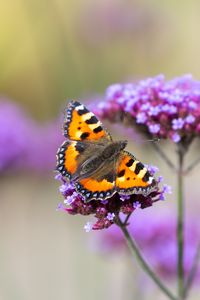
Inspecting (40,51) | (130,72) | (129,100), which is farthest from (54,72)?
(129,100)

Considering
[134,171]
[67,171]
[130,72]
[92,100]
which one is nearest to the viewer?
[134,171]

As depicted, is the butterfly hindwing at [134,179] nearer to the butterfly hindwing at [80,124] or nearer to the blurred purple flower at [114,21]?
the butterfly hindwing at [80,124]

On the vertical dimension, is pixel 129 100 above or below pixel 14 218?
below

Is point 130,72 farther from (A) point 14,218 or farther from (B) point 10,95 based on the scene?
(A) point 14,218

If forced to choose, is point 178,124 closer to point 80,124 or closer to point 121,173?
point 80,124

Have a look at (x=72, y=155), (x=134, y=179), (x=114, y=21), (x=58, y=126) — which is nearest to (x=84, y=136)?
(x=72, y=155)

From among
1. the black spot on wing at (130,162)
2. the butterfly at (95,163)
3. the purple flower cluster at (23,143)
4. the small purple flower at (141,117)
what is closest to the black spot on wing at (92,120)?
the butterfly at (95,163)
